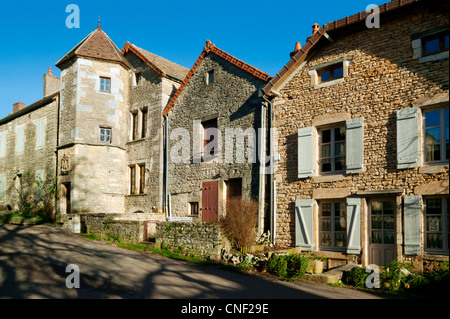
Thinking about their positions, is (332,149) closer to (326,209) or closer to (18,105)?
(326,209)

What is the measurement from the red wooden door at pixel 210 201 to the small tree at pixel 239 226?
290 centimetres

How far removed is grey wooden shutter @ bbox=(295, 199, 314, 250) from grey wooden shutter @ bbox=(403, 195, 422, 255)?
2.52m

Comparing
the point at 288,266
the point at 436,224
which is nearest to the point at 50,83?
the point at 288,266

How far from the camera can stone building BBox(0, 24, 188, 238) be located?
690 inches

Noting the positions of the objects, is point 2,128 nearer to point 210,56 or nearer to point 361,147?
point 210,56

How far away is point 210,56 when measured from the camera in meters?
15.6

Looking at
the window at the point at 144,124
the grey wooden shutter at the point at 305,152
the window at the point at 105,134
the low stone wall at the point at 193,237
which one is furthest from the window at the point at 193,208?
the window at the point at 105,134

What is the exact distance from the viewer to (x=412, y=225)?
9562 mm

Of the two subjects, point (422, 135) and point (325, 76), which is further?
point (325, 76)

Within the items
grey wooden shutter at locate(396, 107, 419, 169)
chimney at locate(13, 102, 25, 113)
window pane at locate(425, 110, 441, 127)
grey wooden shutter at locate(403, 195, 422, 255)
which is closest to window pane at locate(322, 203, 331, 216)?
grey wooden shutter at locate(403, 195, 422, 255)

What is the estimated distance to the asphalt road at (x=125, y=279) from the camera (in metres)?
7.43

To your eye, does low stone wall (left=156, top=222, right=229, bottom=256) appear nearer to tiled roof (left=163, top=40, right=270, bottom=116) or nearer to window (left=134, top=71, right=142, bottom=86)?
tiled roof (left=163, top=40, right=270, bottom=116)

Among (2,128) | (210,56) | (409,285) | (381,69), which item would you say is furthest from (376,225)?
(2,128)

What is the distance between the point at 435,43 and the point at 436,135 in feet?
7.35
